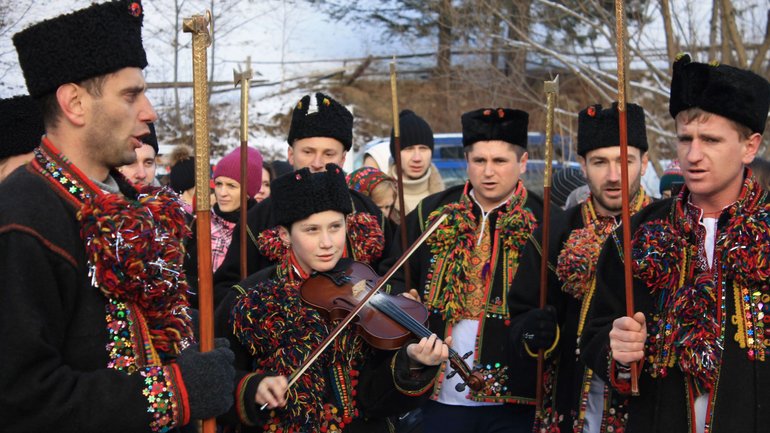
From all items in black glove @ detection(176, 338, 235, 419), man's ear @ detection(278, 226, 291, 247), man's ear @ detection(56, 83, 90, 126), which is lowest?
black glove @ detection(176, 338, 235, 419)

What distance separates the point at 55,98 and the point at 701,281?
2.22m

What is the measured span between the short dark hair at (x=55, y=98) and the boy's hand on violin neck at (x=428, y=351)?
1.57m

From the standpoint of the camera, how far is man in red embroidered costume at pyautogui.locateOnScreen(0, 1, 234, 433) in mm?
2326

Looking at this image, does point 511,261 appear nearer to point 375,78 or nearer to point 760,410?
point 760,410

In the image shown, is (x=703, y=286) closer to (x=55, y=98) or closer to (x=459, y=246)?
(x=459, y=246)

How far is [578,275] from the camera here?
4.08 metres

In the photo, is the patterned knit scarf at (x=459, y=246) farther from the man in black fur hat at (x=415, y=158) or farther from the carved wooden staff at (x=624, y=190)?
the man in black fur hat at (x=415, y=158)

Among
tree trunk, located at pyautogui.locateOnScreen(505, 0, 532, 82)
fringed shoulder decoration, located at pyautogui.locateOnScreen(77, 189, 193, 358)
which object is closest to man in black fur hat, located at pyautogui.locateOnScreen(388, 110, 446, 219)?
tree trunk, located at pyautogui.locateOnScreen(505, 0, 532, 82)

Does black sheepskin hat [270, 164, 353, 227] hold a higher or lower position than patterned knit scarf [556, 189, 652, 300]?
higher

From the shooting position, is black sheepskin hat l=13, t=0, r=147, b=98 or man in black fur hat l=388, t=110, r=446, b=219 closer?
black sheepskin hat l=13, t=0, r=147, b=98

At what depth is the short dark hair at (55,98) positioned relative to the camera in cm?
256

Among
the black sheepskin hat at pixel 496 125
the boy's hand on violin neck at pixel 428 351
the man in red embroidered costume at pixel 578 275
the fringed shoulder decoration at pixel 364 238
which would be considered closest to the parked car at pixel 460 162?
the black sheepskin hat at pixel 496 125

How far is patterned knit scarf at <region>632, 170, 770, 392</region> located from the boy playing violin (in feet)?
2.75

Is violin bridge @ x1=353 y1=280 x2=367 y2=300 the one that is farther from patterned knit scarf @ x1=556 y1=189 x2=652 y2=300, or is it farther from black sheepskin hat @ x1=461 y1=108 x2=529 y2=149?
black sheepskin hat @ x1=461 y1=108 x2=529 y2=149
